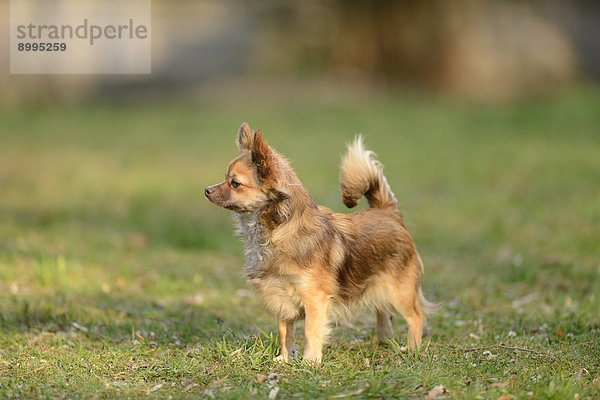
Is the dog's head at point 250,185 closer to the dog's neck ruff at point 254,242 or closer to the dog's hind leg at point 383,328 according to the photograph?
the dog's neck ruff at point 254,242

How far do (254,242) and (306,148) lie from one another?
10978 mm

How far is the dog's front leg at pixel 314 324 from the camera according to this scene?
5035mm

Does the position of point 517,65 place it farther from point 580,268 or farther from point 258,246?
point 258,246

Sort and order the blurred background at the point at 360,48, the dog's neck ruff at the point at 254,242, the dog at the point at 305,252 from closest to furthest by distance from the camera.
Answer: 1. the dog at the point at 305,252
2. the dog's neck ruff at the point at 254,242
3. the blurred background at the point at 360,48

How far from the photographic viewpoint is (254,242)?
16.8 feet

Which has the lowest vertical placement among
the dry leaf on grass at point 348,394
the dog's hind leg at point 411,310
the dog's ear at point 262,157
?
the dry leaf on grass at point 348,394

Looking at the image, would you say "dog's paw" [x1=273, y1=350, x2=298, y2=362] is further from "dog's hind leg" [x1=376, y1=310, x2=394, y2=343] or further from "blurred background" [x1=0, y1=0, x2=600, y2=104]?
"blurred background" [x1=0, y1=0, x2=600, y2=104]

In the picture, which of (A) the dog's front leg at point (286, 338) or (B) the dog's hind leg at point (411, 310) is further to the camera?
(B) the dog's hind leg at point (411, 310)

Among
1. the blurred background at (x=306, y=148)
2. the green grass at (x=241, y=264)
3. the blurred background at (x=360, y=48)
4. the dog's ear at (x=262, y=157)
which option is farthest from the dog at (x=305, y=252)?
the blurred background at (x=360, y=48)

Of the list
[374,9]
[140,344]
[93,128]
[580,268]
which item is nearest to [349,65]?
[374,9]

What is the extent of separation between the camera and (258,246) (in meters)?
5.10

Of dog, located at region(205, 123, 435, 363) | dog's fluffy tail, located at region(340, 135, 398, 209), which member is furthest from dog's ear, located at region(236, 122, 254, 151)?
dog's fluffy tail, located at region(340, 135, 398, 209)

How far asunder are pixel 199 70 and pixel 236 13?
2.29 metres

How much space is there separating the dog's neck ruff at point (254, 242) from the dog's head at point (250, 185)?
0.13m
